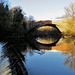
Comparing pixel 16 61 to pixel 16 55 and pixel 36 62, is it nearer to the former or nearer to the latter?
pixel 36 62

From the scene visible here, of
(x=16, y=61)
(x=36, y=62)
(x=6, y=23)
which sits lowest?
(x=36, y=62)

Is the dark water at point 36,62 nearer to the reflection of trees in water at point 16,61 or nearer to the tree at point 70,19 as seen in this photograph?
the reflection of trees in water at point 16,61

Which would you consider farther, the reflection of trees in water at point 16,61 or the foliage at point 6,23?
the foliage at point 6,23

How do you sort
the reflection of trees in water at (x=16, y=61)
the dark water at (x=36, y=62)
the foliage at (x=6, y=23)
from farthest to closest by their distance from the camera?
1. the foliage at (x=6, y=23)
2. the dark water at (x=36, y=62)
3. the reflection of trees in water at (x=16, y=61)

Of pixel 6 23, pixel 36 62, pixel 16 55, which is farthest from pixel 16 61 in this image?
pixel 6 23

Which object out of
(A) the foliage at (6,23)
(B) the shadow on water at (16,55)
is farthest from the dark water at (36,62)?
(A) the foliage at (6,23)

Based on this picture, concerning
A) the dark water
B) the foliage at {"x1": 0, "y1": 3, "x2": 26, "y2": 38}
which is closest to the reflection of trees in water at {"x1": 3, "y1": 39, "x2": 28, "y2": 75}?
the dark water

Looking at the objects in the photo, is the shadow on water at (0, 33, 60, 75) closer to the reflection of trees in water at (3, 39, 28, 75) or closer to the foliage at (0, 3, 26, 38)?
the reflection of trees in water at (3, 39, 28, 75)

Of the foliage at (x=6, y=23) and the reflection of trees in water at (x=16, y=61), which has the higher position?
the foliage at (x=6, y=23)

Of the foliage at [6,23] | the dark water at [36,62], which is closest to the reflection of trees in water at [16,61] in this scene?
the dark water at [36,62]

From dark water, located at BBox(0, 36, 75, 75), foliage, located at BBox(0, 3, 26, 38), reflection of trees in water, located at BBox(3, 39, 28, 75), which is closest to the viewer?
reflection of trees in water, located at BBox(3, 39, 28, 75)

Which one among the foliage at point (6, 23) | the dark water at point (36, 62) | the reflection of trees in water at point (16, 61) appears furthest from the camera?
the foliage at point (6, 23)

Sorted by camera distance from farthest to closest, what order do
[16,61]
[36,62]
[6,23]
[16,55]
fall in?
[6,23], [16,55], [36,62], [16,61]

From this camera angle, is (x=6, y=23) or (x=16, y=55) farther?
(x=6, y=23)
